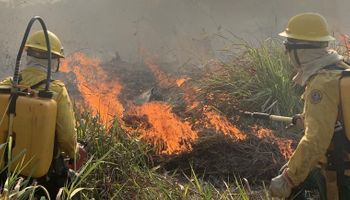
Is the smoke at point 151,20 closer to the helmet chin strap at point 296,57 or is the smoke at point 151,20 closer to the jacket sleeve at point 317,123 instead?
the helmet chin strap at point 296,57

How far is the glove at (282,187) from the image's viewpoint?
2.98 metres

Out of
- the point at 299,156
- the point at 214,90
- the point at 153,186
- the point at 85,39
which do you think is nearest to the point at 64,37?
the point at 85,39

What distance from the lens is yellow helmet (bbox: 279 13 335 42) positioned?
3.24 m

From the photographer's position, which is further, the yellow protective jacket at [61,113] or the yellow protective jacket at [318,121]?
the yellow protective jacket at [61,113]

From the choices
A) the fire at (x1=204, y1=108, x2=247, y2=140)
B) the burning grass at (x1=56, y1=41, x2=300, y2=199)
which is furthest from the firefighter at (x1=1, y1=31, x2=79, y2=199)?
the fire at (x1=204, y1=108, x2=247, y2=140)

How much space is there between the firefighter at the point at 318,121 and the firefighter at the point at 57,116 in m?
1.47

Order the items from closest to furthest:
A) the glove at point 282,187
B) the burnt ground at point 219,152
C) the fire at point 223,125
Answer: the glove at point 282,187 < the burnt ground at point 219,152 < the fire at point 223,125

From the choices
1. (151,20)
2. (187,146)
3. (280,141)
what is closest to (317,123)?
(280,141)

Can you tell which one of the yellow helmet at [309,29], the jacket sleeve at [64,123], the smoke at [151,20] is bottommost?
the smoke at [151,20]

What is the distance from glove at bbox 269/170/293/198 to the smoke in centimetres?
1298

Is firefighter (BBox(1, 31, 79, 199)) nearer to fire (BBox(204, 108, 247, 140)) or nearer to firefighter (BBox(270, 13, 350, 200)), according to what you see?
firefighter (BBox(270, 13, 350, 200))

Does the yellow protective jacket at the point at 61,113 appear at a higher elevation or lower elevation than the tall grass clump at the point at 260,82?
higher

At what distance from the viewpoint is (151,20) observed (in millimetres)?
17359

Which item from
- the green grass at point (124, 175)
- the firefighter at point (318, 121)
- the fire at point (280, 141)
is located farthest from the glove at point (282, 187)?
the fire at point (280, 141)
